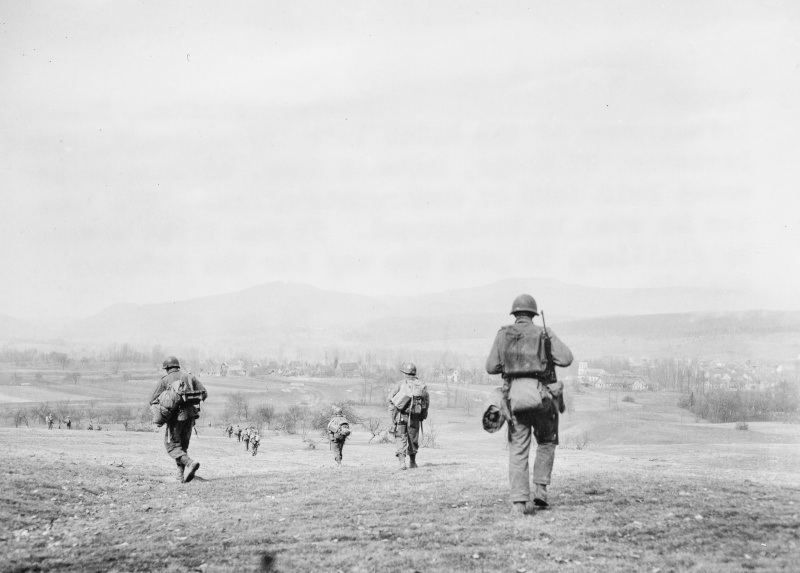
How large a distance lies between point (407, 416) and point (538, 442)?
7797 mm

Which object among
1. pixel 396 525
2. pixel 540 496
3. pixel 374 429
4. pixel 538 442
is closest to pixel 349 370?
pixel 374 429

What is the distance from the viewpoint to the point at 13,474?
13828mm

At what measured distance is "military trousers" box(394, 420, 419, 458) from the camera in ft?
59.4

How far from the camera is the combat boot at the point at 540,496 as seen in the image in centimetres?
1043

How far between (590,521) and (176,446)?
10471 millimetres

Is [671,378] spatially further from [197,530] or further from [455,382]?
[197,530]

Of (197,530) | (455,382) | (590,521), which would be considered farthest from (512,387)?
(455,382)

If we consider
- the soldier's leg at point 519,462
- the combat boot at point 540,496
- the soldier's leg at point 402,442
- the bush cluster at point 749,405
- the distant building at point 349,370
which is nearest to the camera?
the soldier's leg at point 519,462

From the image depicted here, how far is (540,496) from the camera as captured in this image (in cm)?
1048

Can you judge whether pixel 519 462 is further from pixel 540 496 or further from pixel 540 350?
pixel 540 350

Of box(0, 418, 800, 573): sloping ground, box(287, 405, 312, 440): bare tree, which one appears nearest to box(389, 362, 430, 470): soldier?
box(0, 418, 800, 573): sloping ground

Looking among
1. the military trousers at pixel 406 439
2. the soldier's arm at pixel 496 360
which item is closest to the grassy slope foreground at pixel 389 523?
the soldier's arm at pixel 496 360

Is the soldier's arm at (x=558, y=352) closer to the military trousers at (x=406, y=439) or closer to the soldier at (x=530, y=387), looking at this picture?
the soldier at (x=530, y=387)

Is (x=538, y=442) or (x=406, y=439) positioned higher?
(x=538, y=442)
